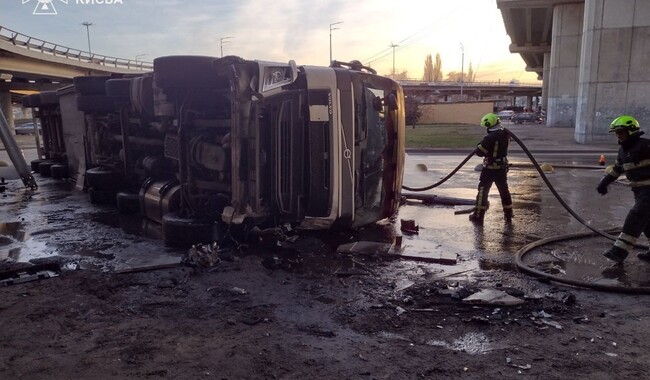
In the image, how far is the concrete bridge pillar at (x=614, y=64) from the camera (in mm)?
20484

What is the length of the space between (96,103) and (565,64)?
122 feet

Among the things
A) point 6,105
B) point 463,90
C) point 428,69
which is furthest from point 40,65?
point 428,69

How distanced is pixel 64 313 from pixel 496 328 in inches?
130

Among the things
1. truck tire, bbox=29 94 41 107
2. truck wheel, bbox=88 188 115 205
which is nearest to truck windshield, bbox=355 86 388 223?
truck wheel, bbox=88 188 115 205

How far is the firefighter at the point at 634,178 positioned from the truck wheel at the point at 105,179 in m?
7.28

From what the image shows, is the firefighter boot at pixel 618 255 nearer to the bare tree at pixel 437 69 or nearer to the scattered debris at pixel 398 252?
the scattered debris at pixel 398 252

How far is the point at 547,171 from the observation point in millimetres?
12984

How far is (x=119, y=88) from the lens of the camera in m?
7.57

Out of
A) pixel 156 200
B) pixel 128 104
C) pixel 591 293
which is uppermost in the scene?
pixel 128 104

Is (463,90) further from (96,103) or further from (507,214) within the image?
(96,103)

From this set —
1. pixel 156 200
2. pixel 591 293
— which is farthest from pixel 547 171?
pixel 156 200

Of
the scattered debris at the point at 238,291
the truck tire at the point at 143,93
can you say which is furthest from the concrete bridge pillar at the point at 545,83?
the scattered debris at the point at 238,291

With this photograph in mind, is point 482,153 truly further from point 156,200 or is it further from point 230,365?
point 230,365

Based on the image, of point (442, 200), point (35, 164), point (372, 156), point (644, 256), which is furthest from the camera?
point (35, 164)
